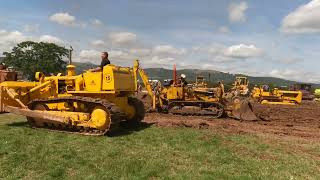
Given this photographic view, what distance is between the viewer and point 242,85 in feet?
136

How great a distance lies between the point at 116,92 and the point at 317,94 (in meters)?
46.5

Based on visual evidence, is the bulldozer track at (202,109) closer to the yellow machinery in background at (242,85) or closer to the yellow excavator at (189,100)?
the yellow excavator at (189,100)

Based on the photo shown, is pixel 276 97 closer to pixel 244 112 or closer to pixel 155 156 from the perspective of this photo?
pixel 244 112

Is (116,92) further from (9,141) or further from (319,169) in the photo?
(319,169)

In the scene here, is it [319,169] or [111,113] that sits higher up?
[111,113]

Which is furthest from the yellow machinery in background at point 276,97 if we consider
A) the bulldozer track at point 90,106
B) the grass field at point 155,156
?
the bulldozer track at point 90,106

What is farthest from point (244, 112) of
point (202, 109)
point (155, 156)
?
point (155, 156)

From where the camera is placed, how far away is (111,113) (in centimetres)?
1323

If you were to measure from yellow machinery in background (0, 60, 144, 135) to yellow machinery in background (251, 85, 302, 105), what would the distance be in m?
24.0

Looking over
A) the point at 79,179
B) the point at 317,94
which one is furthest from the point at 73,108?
the point at 317,94

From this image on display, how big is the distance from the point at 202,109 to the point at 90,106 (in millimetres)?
8981

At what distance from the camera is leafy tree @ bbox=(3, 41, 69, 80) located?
3351 inches

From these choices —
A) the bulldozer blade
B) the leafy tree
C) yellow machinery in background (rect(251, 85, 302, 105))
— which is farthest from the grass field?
the leafy tree

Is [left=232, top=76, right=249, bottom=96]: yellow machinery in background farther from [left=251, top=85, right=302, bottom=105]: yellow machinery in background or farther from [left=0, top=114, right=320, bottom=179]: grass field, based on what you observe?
[left=0, top=114, right=320, bottom=179]: grass field
